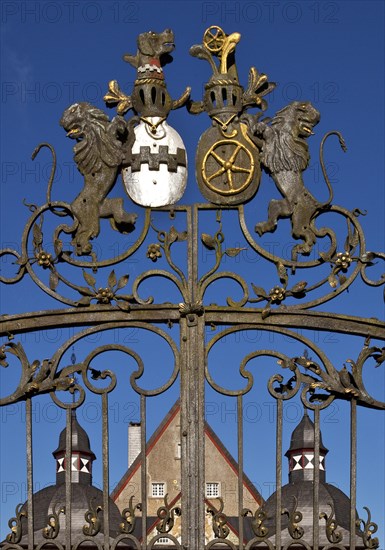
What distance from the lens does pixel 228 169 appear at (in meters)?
9.55

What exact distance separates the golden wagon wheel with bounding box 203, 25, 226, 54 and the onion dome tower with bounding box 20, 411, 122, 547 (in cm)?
290

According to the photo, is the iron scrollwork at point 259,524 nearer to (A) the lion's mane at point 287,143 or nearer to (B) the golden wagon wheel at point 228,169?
(B) the golden wagon wheel at point 228,169

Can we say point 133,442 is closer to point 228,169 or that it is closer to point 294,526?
point 228,169

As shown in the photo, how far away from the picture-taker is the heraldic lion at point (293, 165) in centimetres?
945

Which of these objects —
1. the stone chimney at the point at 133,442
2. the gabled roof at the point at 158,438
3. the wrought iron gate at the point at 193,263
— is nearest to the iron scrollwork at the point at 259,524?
the wrought iron gate at the point at 193,263

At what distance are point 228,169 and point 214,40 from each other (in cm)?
98

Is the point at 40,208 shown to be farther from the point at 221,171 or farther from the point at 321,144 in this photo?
the point at 321,144

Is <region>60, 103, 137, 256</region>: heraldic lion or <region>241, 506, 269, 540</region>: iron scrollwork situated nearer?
<region>241, 506, 269, 540</region>: iron scrollwork

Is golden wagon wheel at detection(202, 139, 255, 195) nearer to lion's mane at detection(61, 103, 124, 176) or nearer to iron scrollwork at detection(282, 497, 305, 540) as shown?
lion's mane at detection(61, 103, 124, 176)

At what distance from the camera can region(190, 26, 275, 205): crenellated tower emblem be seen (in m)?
9.55

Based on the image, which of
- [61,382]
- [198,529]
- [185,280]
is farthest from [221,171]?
[198,529]

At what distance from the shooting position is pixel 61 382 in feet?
30.3

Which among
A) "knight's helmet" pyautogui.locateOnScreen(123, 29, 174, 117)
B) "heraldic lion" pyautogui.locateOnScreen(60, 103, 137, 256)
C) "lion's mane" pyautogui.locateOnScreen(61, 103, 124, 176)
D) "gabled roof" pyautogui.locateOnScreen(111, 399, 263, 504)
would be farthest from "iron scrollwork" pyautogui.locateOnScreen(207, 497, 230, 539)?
"gabled roof" pyautogui.locateOnScreen(111, 399, 263, 504)

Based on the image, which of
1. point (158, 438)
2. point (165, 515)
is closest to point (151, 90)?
point (165, 515)
